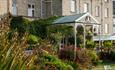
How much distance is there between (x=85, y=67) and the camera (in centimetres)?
2227

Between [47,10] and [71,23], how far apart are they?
12038 mm

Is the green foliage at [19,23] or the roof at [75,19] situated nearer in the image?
the roof at [75,19]

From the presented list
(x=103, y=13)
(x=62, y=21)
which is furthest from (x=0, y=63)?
(x=103, y=13)

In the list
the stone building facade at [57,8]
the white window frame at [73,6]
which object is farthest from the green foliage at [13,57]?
the white window frame at [73,6]

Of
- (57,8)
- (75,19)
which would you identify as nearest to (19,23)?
(75,19)

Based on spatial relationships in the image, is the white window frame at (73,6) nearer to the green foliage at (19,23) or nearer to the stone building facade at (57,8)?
the stone building facade at (57,8)

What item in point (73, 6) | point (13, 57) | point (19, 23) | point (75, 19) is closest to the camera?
point (13, 57)

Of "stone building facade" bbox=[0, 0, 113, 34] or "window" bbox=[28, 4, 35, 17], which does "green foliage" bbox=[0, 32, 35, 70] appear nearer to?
"stone building facade" bbox=[0, 0, 113, 34]

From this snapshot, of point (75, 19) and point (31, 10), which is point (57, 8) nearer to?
point (31, 10)

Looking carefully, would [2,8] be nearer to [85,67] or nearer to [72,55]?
[72,55]

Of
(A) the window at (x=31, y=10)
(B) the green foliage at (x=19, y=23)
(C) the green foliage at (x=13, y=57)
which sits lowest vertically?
(B) the green foliage at (x=19, y=23)

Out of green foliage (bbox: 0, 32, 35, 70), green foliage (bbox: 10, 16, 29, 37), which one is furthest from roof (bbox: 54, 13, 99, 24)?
green foliage (bbox: 0, 32, 35, 70)

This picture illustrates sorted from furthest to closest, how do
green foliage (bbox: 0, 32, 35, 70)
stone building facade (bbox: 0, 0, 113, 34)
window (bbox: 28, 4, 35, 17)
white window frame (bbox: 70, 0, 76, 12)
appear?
white window frame (bbox: 70, 0, 76, 12), window (bbox: 28, 4, 35, 17), stone building facade (bbox: 0, 0, 113, 34), green foliage (bbox: 0, 32, 35, 70)

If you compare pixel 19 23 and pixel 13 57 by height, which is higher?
pixel 13 57
